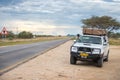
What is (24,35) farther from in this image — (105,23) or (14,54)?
(14,54)

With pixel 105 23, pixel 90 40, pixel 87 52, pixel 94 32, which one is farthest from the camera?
pixel 105 23

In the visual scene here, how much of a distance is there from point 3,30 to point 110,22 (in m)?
43.4

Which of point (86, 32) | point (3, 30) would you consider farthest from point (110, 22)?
point (86, 32)

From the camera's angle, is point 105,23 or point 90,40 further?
point 105,23

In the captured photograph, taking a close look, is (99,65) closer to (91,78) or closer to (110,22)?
(91,78)

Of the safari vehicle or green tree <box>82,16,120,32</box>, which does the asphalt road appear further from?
green tree <box>82,16,120,32</box>

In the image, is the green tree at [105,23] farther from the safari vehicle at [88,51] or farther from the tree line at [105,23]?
the safari vehicle at [88,51]

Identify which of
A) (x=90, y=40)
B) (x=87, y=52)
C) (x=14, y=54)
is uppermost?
(x=90, y=40)

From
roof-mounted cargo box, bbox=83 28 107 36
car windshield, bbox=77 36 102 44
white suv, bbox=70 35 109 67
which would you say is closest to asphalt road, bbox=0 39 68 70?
white suv, bbox=70 35 109 67

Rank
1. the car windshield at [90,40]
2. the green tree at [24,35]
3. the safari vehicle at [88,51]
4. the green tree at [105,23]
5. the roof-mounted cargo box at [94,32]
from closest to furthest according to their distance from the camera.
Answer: the safari vehicle at [88,51]
the car windshield at [90,40]
the roof-mounted cargo box at [94,32]
the green tree at [105,23]
the green tree at [24,35]

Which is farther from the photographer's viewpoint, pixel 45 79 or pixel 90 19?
pixel 90 19

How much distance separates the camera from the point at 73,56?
2006cm

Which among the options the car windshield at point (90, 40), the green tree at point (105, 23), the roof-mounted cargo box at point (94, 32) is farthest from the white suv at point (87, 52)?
the green tree at point (105, 23)

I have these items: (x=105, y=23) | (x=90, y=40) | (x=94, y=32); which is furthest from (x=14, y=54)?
(x=105, y=23)
